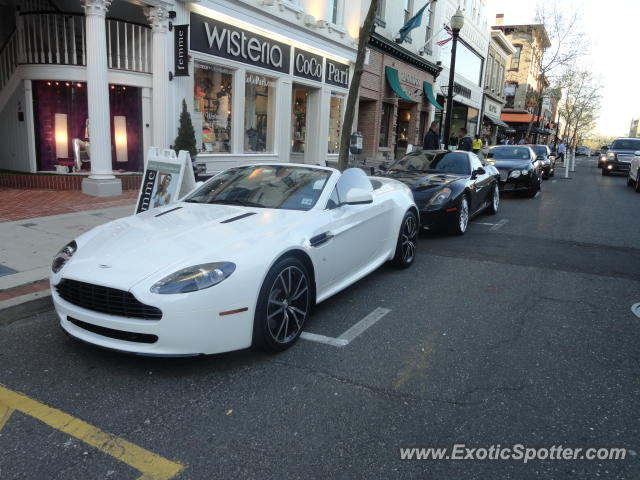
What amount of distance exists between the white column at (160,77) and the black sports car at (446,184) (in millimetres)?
5255

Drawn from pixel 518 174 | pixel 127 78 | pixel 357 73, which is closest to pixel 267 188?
pixel 357 73

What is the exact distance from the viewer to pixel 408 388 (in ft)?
10.9

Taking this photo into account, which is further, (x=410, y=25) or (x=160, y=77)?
(x=410, y=25)

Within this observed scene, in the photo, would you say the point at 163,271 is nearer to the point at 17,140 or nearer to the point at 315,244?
the point at 315,244

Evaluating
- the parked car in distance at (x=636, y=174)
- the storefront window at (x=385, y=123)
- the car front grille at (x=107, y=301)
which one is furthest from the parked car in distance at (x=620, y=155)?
the car front grille at (x=107, y=301)

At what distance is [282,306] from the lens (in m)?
3.76

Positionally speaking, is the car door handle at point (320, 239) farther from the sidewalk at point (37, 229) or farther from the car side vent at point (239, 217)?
the sidewalk at point (37, 229)

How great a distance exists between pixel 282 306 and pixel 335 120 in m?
16.0

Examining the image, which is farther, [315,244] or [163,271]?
[315,244]

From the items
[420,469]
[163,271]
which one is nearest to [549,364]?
[420,469]

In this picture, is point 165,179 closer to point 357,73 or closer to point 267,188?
point 267,188

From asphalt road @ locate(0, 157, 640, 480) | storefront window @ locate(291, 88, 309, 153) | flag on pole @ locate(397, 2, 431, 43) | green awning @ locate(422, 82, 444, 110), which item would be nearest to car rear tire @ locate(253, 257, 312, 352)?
asphalt road @ locate(0, 157, 640, 480)

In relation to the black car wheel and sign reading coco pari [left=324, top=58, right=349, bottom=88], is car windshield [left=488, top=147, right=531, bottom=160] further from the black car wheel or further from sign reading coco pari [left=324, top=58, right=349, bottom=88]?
sign reading coco pari [left=324, top=58, right=349, bottom=88]

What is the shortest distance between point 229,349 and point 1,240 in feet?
15.5
